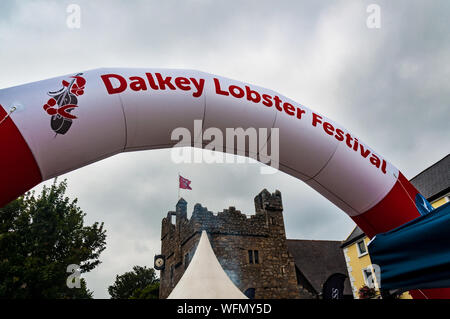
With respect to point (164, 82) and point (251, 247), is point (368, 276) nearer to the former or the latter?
point (251, 247)

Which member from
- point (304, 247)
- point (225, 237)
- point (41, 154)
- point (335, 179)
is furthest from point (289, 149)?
point (304, 247)

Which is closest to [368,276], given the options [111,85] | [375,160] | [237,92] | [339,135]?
[375,160]

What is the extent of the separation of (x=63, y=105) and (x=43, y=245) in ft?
54.9

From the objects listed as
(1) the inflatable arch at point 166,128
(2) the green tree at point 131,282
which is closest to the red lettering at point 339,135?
(1) the inflatable arch at point 166,128

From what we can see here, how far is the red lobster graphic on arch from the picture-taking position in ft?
9.65

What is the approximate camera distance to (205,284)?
8.96 m

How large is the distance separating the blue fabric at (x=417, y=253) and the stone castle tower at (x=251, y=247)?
18358 millimetres

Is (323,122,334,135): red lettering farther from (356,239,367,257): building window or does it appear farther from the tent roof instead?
(356,239,367,257): building window

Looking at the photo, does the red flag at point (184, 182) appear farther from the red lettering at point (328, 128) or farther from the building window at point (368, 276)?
the red lettering at point (328, 128)

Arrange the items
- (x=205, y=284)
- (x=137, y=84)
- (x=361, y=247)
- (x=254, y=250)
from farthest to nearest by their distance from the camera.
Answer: (x=254, y=250) → (x=361, y=247) → (x=205, y=284) → (x=137, y=84)

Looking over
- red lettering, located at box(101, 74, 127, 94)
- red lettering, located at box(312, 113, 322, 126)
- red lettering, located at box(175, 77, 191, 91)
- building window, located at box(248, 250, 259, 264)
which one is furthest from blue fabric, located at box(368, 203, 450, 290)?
building window, located at box(248, 250, 259, 264)

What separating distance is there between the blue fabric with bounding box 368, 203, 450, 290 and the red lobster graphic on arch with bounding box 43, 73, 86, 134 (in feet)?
10.6
